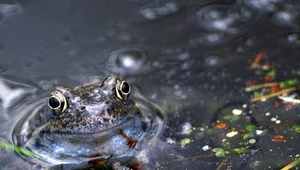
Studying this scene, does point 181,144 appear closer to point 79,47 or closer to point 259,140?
point 259,140

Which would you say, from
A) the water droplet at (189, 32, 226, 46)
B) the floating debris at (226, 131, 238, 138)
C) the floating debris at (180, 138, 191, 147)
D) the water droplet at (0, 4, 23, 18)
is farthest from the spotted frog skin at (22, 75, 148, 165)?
the water droplet at (0, 4, 23, 18)

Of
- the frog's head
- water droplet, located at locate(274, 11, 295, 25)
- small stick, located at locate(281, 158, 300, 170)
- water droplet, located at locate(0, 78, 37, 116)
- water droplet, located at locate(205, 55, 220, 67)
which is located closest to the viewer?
small stick, located at locate(281, 158, 300, 170)

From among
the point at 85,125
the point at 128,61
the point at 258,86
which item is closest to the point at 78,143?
the point at 85,125

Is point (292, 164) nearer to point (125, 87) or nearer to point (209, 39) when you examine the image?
point (125, 87)

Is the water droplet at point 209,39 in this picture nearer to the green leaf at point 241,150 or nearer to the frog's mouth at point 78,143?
the frog's mouth at point 78,143

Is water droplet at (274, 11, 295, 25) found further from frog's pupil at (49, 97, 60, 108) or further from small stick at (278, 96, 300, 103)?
frog's pupil at (49, 97, 60, 108)

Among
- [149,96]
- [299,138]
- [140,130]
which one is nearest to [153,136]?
[140,130]
